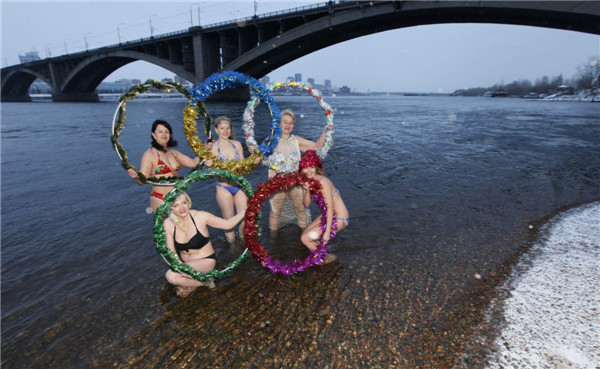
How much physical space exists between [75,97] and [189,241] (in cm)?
9616

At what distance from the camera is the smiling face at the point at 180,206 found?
12.7ft

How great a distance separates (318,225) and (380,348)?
2160 mm

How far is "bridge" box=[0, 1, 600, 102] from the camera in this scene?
105 ft

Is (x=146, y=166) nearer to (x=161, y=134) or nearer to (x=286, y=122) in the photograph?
(x=161, y=134)

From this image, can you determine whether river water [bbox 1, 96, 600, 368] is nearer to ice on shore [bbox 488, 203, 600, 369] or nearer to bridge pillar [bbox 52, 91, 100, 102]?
ice on shore [bbox 488, 203, 600, 369]

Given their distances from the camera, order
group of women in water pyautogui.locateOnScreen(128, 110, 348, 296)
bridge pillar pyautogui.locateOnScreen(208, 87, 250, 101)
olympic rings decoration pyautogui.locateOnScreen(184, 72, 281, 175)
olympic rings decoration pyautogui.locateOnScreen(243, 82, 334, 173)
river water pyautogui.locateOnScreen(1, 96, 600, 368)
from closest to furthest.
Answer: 1. river water pyautogui.locateOnScreen(1, 96, 600, 368)
2. group of women in water pyautogui.locateOnScreen(128, 110, 348, 296)
3. olympic rings decoration pyautogui.locateOnScreen(184, 72, 281, 175)
4. olympic rings decoration pyautogui.locateOnScreen(243, 82, 334, 173)
5. bridge pillar pyautogui.locateOnScreen(208, 87, 250, 101)

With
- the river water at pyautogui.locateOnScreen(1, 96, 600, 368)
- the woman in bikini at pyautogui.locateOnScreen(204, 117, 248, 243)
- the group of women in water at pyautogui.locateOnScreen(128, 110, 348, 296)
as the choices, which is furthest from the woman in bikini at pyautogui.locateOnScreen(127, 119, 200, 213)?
the river water at pyautogui.locateOnScreen(1, 96, 600, 368)

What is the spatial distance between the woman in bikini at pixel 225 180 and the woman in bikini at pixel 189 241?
3.32 feet

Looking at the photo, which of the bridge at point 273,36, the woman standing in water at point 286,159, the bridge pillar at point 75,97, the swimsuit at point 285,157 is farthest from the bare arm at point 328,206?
the bridge pillar at point 75,97

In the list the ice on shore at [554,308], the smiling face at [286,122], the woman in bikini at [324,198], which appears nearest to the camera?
the ice on shore at [554,308]

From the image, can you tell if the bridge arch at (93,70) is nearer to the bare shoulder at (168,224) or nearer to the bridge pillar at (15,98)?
the bridge pillar at (15,98)

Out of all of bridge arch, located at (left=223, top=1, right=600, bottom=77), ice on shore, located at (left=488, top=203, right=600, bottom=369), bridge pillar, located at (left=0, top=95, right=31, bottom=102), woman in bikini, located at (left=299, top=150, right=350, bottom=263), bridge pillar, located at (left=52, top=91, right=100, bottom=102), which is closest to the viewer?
ice on shore, located at (left=488, top=203, right=600, bottom=369)

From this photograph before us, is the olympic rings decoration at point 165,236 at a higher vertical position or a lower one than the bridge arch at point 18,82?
lower

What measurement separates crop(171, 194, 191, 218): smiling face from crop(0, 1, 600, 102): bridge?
3899 cm
